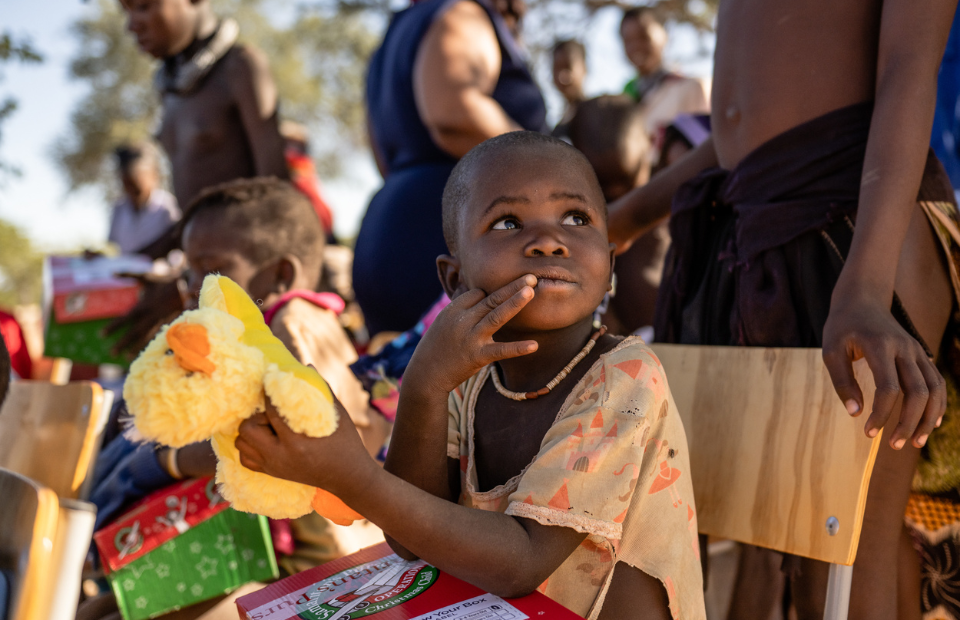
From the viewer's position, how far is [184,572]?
64.0 inches

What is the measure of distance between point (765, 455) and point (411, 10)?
1.85 metres

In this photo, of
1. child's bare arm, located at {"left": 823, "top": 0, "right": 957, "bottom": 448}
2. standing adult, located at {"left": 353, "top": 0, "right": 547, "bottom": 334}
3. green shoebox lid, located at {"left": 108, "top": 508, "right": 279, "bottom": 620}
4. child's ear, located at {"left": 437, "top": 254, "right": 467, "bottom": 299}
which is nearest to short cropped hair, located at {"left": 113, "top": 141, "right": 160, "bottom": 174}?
standing adult, located at {"left": 353, "top": 0, "right": 547, "bottom": 334}

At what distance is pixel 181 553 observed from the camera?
5.35 ft

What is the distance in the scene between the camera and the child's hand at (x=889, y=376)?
1.04 meters

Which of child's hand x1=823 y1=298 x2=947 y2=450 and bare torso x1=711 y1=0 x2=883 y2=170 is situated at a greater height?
bare torso x1=711 y1=0 x2=883 y2=170

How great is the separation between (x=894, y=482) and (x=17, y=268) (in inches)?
584

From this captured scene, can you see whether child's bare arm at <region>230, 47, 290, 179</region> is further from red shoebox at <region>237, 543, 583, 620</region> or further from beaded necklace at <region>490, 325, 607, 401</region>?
red shoebox at <region>237, 543, 583, 620</region>

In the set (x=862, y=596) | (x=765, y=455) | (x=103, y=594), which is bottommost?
(x=103, y=594)

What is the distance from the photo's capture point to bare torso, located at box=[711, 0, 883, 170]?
1413 mm

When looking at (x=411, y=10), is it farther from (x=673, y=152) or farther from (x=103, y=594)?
(x=103, y=594)

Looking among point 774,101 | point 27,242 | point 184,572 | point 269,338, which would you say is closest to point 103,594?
point 184,572

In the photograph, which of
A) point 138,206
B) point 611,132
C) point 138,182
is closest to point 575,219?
A: point 611,132

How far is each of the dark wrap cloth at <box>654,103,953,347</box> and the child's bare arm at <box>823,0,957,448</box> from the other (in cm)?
10

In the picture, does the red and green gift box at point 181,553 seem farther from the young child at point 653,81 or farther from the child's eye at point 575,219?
the young child at point 653,81
